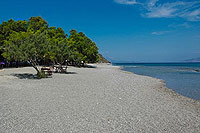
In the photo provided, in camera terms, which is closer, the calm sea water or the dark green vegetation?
the calm sea water

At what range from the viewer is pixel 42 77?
17.9 m

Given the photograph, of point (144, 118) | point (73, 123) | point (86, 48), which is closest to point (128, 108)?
point (144, 118)

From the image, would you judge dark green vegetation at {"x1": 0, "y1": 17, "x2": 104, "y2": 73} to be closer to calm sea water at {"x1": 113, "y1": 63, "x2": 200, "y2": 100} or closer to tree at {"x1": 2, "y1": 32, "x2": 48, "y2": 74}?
tree at {"x1": 2, "y1": 32, "x2": 48, "y2": 74}

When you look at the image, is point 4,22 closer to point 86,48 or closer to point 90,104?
point 86,48

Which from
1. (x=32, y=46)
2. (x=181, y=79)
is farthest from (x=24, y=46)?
(x=181, y=79)

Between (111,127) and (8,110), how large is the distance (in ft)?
14.0

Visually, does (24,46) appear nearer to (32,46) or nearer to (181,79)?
(32,46)

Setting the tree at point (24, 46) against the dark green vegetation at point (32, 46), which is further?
the dark green vegetation at point (32, 46)

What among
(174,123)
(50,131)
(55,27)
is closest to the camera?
(50,131)

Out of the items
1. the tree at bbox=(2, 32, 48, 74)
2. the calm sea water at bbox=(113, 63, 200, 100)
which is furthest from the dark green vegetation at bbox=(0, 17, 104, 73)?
the calm sea water at bbox=(113, 63, 200, 100)

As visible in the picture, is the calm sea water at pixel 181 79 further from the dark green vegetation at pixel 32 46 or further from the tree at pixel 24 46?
the tree at pixel 24 46

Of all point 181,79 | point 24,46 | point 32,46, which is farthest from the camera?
point 181,79

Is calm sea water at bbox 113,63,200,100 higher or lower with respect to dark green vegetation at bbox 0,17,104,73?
lower

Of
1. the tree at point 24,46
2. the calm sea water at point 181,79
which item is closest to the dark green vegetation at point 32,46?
the tree at point 24,46
